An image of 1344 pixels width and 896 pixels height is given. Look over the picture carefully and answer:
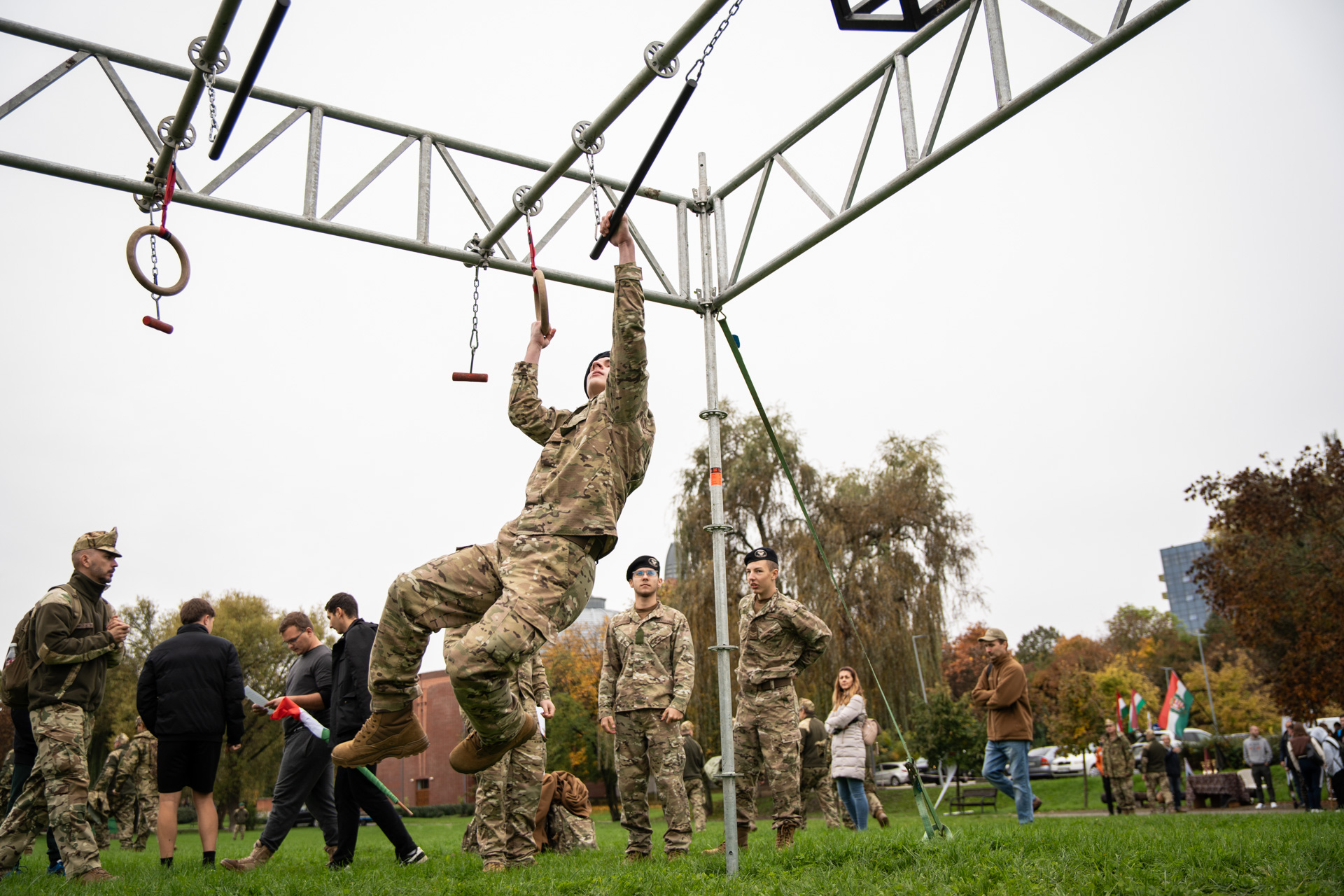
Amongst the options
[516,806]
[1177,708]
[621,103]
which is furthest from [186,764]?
[1177,708]

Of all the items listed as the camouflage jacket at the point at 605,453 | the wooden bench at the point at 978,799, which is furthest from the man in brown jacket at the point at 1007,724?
the wooden bench at the point at 978,799

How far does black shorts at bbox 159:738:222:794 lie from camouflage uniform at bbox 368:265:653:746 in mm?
3434

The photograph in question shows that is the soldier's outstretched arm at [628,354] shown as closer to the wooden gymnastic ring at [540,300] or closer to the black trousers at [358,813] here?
the wooden gymnastic ring at [540,300]

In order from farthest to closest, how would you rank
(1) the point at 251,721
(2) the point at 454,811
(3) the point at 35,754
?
(2) the point at 454,811 → (1) the point at 251,721 → (3) the point at 35,754

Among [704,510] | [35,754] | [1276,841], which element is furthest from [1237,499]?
[35,754]

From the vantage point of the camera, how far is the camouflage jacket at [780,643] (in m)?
A: 7.96

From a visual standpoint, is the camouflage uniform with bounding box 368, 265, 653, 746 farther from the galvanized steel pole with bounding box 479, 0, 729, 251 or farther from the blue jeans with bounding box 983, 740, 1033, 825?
the blue jeans with bounding box 983, 740, 1033, 825

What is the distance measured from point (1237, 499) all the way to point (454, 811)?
3553 centimetres

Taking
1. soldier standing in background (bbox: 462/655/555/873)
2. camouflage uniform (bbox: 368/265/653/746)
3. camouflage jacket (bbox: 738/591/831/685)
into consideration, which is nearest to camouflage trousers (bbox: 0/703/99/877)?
soldier standing in background (bbox: 462/655/555/873)

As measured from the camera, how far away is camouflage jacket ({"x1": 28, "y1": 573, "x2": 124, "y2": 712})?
22.1 ft

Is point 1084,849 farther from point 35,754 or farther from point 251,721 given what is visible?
point 251,721

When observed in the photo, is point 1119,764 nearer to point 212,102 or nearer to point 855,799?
point 855,799

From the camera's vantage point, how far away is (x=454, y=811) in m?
43.0

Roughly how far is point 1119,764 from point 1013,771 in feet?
32.9
